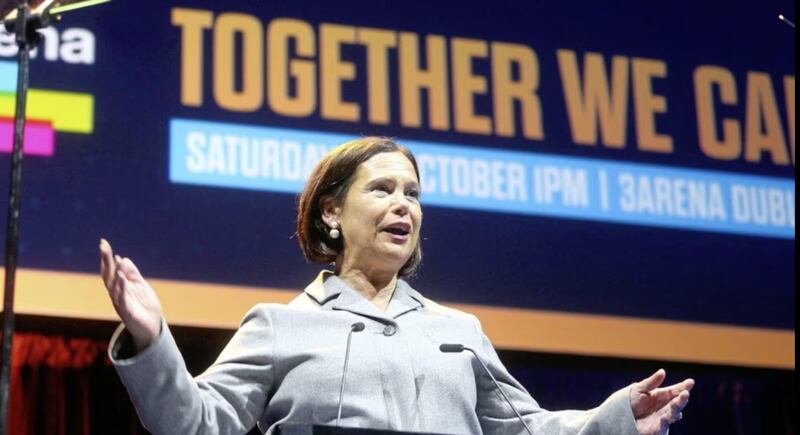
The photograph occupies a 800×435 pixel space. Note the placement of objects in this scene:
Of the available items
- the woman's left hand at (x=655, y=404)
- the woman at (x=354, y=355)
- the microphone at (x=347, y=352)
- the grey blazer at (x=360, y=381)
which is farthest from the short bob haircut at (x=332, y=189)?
the woman's left hand at (x=655, y=404)

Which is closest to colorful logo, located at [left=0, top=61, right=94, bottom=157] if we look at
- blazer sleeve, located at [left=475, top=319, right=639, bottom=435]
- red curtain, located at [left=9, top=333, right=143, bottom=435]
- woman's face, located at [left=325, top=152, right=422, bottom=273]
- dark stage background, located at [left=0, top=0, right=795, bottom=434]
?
dark stage background, located at [left=0, top=0, right=795, bottom=434]

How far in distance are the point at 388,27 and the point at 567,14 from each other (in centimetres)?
67

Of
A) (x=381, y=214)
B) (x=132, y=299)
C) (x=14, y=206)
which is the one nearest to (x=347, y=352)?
(x=381, y=214)

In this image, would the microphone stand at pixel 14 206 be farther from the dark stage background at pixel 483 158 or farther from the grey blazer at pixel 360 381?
the dark stage background at pixel 483 158

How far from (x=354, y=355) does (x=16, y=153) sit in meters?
0.76

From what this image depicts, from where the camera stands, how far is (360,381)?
105 inches

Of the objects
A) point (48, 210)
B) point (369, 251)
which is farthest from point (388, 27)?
point (369, 251)

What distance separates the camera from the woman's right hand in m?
2.34

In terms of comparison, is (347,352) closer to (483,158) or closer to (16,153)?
(16,153)

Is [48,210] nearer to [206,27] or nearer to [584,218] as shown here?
[206,27]

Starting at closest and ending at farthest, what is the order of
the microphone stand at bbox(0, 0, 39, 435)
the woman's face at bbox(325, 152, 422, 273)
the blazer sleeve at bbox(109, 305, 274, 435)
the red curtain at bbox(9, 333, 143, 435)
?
1. the microphone stand at bbox(0, 0, 39, 435)
2. the blazer sleeve at bbox(109, 305, 274, 435)
3. the woman's face at bbox(325, 152, 422, 273)
4. the red curtain at bbox(9, 333, 143, 435)

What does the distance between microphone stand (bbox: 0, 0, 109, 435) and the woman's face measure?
0.68m

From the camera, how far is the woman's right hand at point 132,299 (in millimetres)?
2336

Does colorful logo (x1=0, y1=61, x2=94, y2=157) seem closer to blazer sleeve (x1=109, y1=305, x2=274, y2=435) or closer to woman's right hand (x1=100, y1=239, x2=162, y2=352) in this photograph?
blazer sleeve (x1=109, y1=305, x2=274, y2=435)
